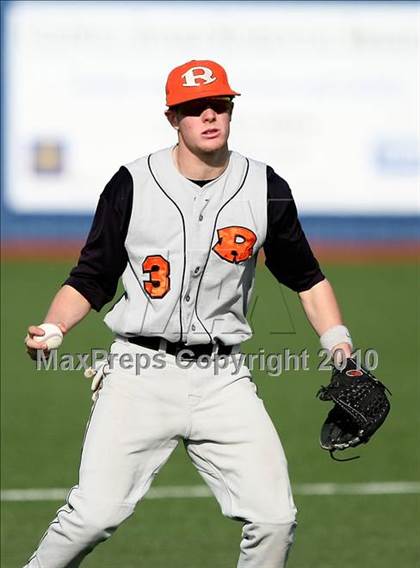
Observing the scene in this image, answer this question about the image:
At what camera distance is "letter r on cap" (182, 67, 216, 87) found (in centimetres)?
509

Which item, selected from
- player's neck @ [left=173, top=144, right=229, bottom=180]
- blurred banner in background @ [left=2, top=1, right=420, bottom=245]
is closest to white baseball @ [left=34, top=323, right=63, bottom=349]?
player's neck @ [left=173, top=144, right=229, bottom=180]

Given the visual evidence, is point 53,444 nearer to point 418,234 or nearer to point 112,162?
point 112,162

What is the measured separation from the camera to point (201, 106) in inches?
202

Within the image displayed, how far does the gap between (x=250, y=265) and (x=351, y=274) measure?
14487 mm

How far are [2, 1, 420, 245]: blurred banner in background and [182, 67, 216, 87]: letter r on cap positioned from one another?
1518 centimetres

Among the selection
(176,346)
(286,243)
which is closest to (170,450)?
(176,346)

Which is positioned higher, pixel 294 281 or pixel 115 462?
pixel 294 281

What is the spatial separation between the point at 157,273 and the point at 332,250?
16830 millimetres

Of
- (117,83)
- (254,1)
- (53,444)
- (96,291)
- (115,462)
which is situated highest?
(254,1)

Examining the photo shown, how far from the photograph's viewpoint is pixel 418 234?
2155 cm

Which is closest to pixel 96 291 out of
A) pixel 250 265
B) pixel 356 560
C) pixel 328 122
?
pixel 250 265

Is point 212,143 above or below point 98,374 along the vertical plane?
above

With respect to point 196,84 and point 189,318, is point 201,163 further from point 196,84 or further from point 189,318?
point 189,318

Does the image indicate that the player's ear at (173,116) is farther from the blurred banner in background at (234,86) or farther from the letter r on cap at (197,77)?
the blurred banner in background at (234,86)
